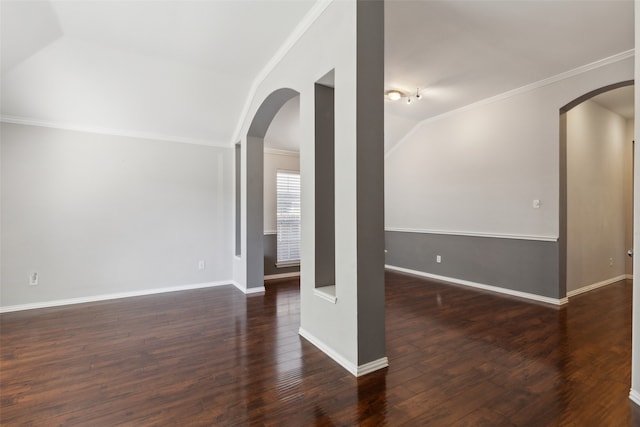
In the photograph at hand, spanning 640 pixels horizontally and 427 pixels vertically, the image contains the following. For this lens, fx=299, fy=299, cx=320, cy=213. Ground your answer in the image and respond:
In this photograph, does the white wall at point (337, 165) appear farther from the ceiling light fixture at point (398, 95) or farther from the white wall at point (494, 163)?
the white wall at point (494, 163)

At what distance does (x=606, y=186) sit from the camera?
487 centimetres

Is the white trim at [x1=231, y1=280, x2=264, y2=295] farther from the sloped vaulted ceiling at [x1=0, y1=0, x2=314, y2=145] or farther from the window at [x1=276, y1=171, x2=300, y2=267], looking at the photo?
the sloped vaulted ceiling at [x1=0, y1=0, x2=314, y2=145]

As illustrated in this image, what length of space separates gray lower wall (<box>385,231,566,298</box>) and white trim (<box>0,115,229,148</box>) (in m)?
3.95

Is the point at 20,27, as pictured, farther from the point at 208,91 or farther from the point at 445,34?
the point at 445,34

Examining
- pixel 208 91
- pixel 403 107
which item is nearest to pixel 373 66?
pixel 208 91

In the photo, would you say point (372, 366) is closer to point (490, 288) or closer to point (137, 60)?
point (490, 288)

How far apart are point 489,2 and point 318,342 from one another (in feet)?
10.7

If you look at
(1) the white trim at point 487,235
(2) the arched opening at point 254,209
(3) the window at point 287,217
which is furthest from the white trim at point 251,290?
(1) the white trim at point 487,235

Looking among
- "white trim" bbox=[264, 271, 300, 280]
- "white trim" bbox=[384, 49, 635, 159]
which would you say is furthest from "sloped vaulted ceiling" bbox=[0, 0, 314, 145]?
"white trim" bbox=[384, 49, 635, 159]

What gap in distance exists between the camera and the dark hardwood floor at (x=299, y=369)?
179cm

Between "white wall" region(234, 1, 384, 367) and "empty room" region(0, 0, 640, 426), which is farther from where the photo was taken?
"white wall" region(234, 1, 384, 367)

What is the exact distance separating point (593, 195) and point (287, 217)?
4.97 meters

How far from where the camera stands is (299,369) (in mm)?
2289

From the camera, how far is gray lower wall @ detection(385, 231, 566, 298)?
12.9ft
